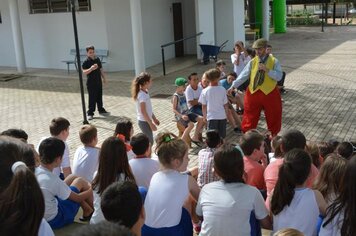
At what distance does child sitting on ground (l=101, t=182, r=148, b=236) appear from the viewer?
2.69 metres

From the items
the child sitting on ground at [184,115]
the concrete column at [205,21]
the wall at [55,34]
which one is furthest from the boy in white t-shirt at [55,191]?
the concrete column at [205,21]

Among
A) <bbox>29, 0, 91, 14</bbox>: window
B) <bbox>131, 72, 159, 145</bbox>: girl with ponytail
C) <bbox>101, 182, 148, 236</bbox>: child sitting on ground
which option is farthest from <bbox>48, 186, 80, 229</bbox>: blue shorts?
<bbox>29, 0, 91, 14</bbox>: window

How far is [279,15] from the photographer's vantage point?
95.0 ft

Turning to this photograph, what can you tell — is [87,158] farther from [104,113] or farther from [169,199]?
[104,113]

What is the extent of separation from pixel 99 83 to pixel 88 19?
6468 mm

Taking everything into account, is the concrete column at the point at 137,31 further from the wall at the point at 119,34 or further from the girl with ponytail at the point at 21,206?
the girl with ponytail at the point at 21,206

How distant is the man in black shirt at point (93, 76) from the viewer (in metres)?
10.2

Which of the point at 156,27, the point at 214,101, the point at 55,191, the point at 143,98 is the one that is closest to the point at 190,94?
the point at 214,101

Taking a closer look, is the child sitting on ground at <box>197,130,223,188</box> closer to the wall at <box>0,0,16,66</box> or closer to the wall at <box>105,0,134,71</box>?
the wall at <box>105,0,134,71</box>

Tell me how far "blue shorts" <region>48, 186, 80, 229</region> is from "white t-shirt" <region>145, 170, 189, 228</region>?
1004 millimetres

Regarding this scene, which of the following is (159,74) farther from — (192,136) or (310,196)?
(310,196)

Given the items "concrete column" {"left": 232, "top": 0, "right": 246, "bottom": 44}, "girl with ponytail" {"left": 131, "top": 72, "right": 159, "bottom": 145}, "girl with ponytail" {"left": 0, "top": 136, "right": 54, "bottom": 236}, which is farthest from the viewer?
"concrete column" {"left": 232, "top": 0, "right": 246, "bottom": 44}

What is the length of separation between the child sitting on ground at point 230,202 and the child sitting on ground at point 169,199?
0.25 m

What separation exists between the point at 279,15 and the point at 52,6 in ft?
53.2
